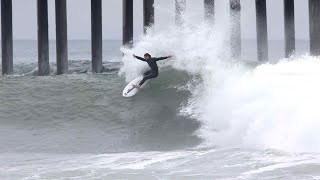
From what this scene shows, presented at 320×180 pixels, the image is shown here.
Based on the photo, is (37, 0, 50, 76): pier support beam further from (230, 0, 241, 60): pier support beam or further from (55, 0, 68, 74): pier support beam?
(230, 0, 241, 60): pier support beam

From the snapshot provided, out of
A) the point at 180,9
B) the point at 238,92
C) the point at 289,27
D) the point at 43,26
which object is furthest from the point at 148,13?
the point at 238,92

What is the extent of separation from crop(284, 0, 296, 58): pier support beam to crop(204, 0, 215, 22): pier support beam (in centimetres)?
276

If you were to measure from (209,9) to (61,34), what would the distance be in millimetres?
4656

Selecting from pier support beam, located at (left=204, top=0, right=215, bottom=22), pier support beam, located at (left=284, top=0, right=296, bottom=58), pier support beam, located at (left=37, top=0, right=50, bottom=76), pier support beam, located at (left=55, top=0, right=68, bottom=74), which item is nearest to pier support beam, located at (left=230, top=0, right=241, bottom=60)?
pier support beam, located at (left=204, top=0, right=215, bottom=22)

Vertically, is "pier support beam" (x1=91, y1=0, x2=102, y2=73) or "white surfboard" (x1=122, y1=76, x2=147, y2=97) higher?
"pier support beam" (x1=91, y1=0, x2=102, y2=73)

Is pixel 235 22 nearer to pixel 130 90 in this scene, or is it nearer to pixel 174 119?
pixel 130 90

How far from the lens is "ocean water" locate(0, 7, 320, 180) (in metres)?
9.92

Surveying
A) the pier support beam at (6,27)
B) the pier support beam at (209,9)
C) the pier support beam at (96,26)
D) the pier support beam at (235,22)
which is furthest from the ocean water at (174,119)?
the pier support beam at (6,27)

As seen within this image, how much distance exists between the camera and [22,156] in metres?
12.1

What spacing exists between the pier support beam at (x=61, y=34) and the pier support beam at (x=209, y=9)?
14.3ft

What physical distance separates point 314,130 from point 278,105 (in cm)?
145

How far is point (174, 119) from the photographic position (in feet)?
48.4

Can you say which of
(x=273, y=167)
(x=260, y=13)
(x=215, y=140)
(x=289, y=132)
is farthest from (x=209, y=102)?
(x=260, y=13)

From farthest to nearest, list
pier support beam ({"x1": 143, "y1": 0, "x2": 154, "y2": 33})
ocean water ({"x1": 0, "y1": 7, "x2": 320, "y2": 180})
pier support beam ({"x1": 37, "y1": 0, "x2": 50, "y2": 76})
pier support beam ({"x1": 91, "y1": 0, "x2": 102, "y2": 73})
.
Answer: pier support beam ({"x1": 37, "y1": 0, "x2": 50, "y2": 76}) < pier support beam ({"x1": 91, "y1": 0, "x2": 102, "y2": 73}) < pier support beam ({"x1": 143, "y1": 0, "x2": 154, "y2": 33}) < ocean water ({"x1": 0, "y1": 7, "x2": 320, "y2": 180})
